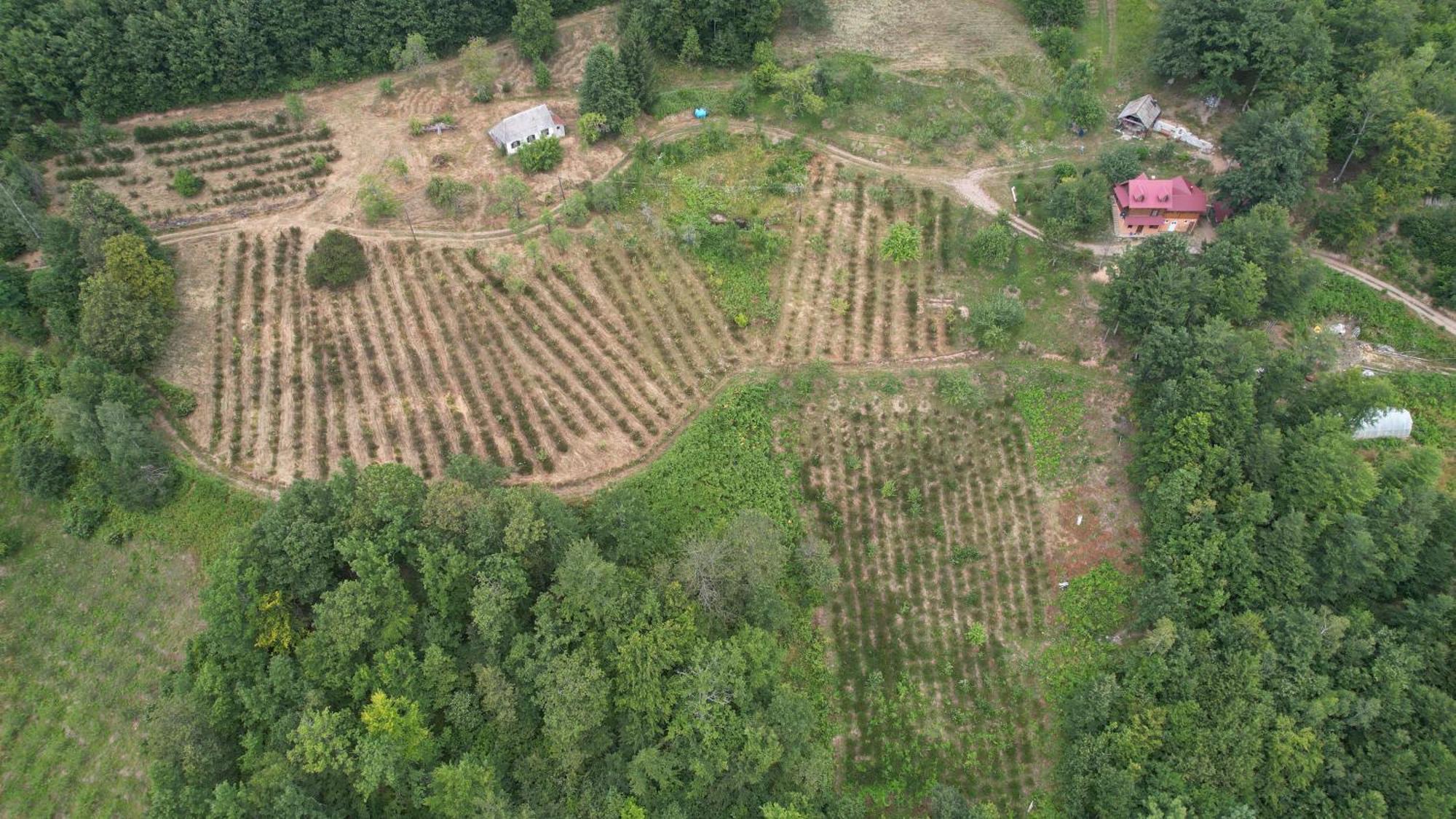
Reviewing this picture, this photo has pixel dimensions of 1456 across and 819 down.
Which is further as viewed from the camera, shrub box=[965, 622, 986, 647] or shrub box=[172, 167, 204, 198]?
shrub box=[172, 167, 204, 198]

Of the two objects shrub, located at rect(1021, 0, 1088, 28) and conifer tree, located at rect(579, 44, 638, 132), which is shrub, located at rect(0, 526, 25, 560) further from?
shrub, located at rect(1021, 0, 1088, 28)

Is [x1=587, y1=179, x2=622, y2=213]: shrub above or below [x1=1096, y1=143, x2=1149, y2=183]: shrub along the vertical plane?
below

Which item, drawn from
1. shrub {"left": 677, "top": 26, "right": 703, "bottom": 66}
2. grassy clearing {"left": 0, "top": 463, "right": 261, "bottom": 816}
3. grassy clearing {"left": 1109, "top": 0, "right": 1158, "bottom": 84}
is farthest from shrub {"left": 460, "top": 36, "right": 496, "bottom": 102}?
grassy clearing {"left": 1109, "top": 0, "right": 1158, "bottom": 84}

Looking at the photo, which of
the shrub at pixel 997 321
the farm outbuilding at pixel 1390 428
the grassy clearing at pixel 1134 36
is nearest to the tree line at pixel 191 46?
the shrub at pixel 997 321

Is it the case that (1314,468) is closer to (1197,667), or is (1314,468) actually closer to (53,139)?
(1197,667)

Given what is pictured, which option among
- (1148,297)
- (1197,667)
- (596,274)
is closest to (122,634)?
(596,274)
